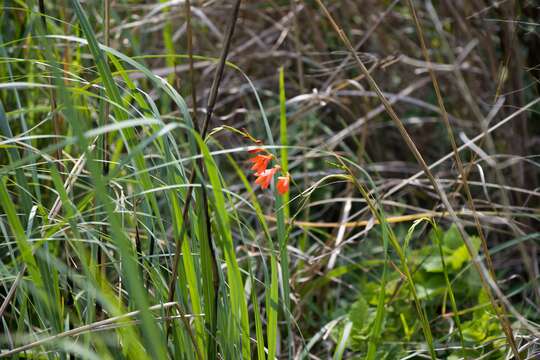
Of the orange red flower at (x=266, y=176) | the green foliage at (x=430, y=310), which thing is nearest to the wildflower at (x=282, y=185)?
the orange red flower at (x=266, y=176)

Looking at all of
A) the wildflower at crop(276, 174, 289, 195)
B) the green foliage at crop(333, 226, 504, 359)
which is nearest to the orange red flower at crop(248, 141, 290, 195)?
the wildflower at crop(276, 174, 289, 195)

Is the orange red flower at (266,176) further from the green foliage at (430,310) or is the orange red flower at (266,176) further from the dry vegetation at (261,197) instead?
the green foliage at (430,310)

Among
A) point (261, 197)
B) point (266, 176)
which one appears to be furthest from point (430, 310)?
point (266, 176)

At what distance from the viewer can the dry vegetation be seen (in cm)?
95

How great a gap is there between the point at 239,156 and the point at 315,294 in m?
0.77

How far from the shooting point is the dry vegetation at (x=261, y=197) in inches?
37.3

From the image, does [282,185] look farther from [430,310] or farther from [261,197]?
[261,197]

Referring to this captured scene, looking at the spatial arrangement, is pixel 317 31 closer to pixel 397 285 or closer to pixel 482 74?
pixel 482 74

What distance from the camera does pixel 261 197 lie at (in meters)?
2.00

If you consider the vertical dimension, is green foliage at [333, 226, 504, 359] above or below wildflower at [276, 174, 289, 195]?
below

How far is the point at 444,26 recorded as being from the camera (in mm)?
2660

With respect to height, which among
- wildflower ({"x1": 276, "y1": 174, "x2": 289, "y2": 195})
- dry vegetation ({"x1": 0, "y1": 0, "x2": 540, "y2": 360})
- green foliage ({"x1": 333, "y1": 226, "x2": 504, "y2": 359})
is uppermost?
wildflower ({"x1": 276, "y1": 174, "x2": 289, "y2": 195})

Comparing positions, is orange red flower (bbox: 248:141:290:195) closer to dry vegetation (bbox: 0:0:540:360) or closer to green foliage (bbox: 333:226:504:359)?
dry vegetation (bbox: 0:0:540:360)

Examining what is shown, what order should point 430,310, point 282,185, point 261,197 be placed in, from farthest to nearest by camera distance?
point 261,197
point 430,310
point 282,185
